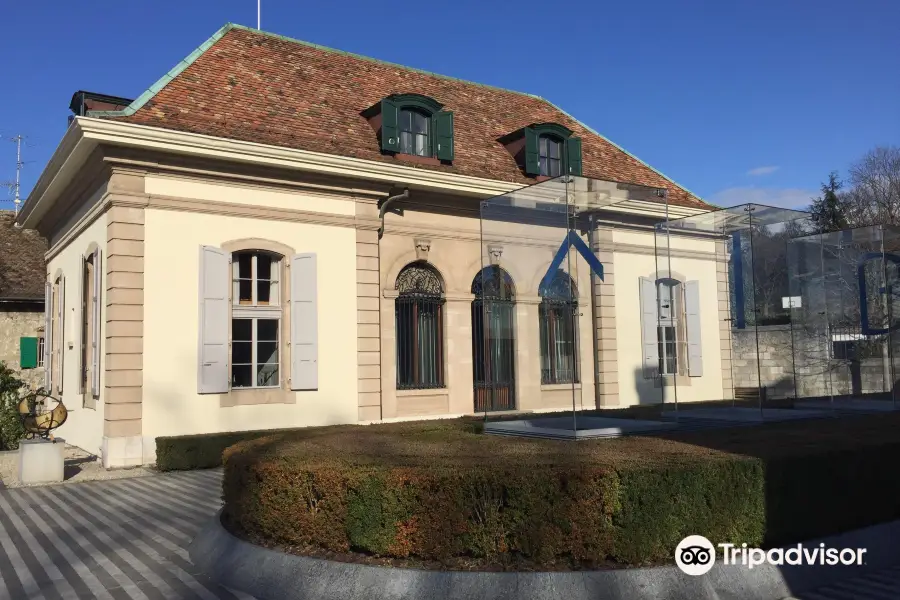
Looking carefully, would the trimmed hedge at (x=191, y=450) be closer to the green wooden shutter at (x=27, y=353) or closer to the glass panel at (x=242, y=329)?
the glass panel at (x=242, y=329)

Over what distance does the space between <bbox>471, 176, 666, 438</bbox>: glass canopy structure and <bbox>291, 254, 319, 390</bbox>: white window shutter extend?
4.31 metres

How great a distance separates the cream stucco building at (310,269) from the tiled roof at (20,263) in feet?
10.7

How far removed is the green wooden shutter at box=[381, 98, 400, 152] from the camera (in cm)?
1567

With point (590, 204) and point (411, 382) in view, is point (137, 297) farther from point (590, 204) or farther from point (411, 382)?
point (590, 204)

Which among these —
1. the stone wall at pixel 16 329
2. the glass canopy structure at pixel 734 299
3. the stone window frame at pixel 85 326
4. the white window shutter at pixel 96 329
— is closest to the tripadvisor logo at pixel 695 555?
the glass canopy structure at pixel 734 299

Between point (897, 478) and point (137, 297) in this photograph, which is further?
point (137, 297)

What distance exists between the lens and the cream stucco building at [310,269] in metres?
11.2

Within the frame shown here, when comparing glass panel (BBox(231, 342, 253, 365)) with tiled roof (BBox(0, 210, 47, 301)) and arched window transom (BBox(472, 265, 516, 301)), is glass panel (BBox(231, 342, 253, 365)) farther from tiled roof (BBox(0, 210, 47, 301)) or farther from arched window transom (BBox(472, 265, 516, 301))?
tiled roof (BBox(0, 210, 47, 301))

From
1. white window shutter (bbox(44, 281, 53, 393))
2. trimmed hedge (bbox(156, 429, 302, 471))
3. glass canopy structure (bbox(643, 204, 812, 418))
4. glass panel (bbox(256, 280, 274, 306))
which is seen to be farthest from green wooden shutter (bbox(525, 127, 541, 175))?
white window shutter (bbox(44, 281, 53, 393))

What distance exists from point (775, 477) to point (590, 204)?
17.2 feet

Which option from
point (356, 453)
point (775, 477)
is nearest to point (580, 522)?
point (775, 477)

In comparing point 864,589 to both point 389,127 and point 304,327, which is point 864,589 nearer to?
point 304,327

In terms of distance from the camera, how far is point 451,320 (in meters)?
16.1

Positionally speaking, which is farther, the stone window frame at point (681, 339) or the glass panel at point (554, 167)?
the glass panel at point (554, 167)
